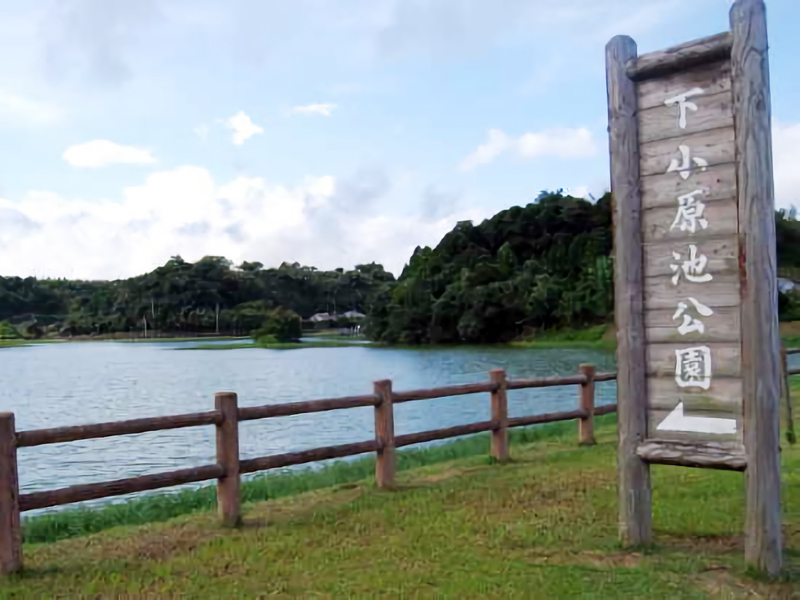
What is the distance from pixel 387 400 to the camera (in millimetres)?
7098

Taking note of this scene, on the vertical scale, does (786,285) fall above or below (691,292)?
above

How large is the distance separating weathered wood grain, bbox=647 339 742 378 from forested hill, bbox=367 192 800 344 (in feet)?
161

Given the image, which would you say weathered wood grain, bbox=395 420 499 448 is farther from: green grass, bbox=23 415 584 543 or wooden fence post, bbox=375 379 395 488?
green grass, bbox=23 415 584 543

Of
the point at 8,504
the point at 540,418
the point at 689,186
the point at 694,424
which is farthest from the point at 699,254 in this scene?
the point at 540,418

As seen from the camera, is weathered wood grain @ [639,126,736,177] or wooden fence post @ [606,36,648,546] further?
wooden fence post @ [606,36,648,546]

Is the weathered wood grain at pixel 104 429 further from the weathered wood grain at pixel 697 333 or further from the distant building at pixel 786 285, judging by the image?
the distant building at pixel 786 285

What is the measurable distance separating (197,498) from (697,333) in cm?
527

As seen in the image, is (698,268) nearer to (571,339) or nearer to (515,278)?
(571,339)

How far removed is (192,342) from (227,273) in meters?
7.50

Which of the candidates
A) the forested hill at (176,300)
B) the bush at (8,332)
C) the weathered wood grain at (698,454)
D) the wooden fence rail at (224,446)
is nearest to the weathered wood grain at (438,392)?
the wooden fence rail at (224,446)

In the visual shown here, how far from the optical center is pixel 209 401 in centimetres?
2248

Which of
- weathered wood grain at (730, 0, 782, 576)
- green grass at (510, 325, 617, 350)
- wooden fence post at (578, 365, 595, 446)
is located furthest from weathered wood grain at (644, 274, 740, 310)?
green grass at (510, 325, 617, 350)

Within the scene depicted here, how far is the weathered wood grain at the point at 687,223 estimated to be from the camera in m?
4.29

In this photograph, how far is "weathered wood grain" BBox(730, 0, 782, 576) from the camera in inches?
162
